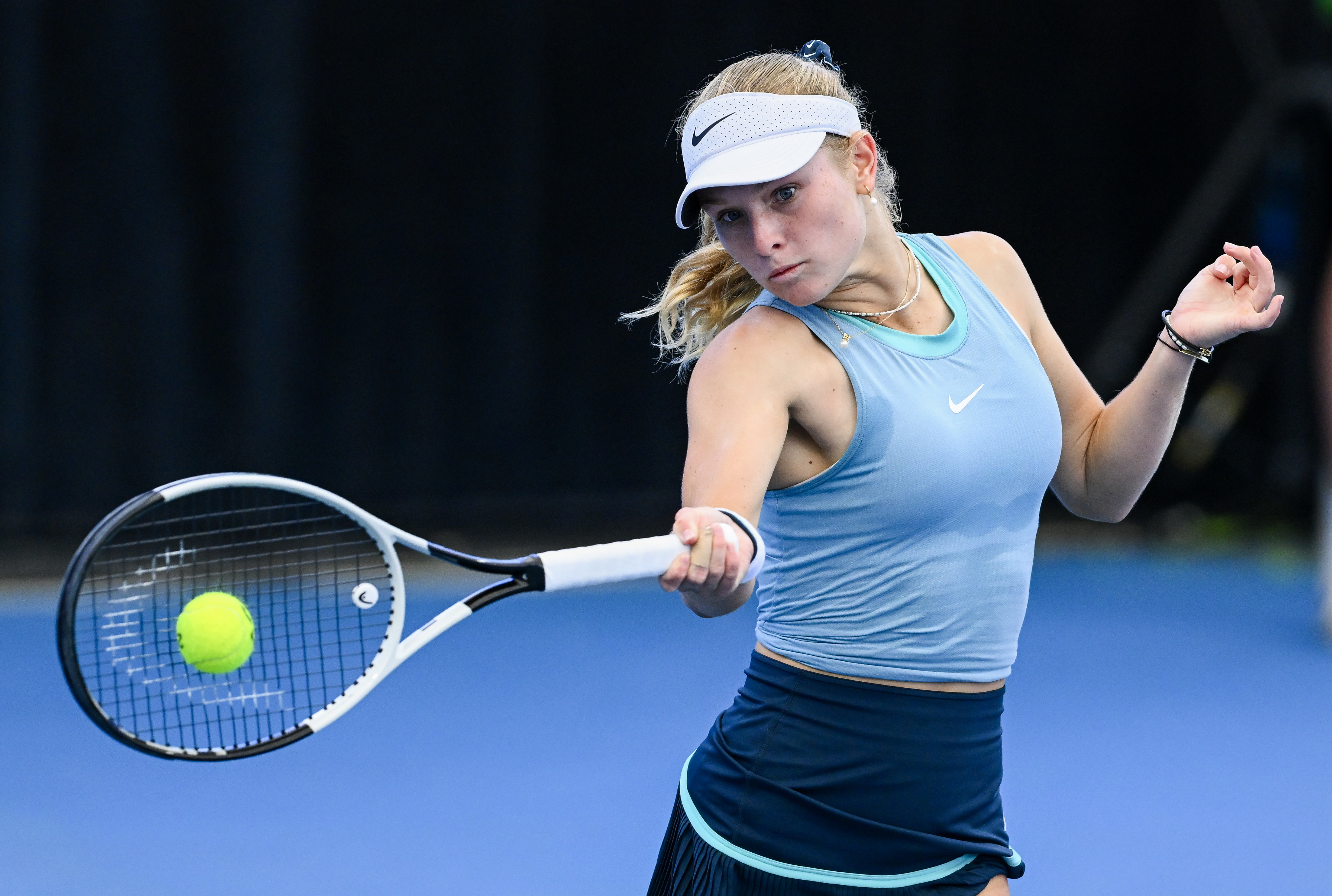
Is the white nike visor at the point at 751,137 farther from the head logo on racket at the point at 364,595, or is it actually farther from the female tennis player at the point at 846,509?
the head logo on racket at the point at 364,595

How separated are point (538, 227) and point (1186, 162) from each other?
3182mm

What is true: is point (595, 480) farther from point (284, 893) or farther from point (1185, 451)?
point (284, 893)

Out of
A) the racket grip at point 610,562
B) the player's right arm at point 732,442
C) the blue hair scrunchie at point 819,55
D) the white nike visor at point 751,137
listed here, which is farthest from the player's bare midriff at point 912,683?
the blue hair scrunchie at point 819,55

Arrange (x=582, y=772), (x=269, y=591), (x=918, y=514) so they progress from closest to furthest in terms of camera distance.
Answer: (x=918, y=514), (x=269, y=591), (x=582, y=772)

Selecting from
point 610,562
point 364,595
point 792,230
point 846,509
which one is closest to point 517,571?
point 610,562

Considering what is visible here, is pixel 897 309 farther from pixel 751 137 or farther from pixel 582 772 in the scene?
pixel 582 772

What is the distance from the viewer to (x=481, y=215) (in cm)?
571

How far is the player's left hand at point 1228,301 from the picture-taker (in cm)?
168

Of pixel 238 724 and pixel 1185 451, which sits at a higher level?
pixel 238 724

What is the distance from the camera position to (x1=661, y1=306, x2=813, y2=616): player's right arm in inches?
52.6

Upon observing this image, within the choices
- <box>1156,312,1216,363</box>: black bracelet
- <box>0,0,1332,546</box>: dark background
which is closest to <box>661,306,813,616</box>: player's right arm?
<box>1156,312,1216,363</box>: black bracelet

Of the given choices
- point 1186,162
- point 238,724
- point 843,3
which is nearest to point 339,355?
point 843,3

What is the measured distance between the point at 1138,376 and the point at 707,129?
627mm

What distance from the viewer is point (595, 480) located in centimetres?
608
